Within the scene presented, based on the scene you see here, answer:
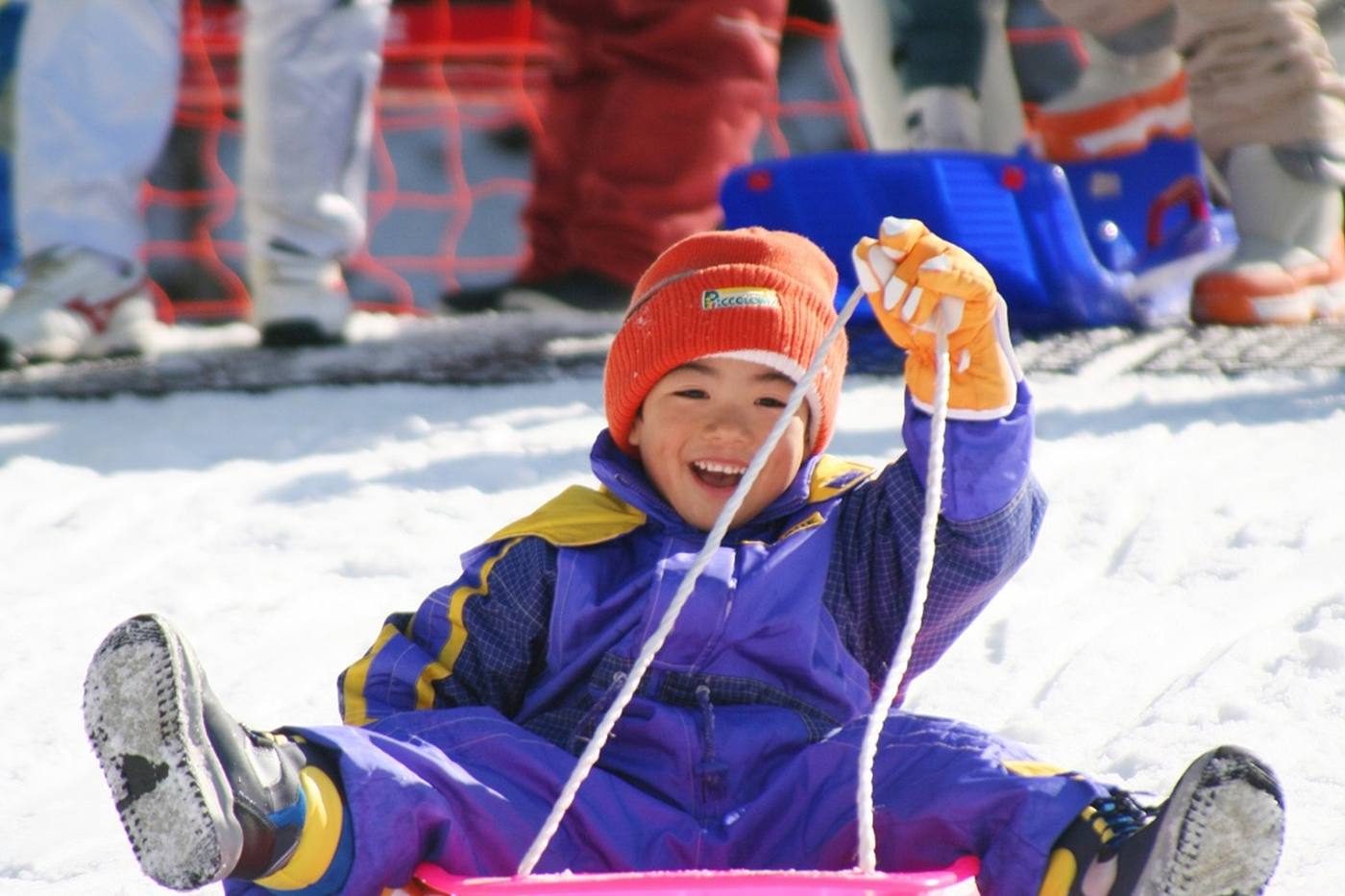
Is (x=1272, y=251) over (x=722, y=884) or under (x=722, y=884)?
under

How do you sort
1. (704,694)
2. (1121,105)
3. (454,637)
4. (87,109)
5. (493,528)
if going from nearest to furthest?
(704,694)
(454,637)
(493,528)
(87,109)
(1121,105)

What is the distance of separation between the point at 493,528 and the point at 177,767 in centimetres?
142

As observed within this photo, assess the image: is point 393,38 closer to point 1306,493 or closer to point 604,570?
point 1306,493

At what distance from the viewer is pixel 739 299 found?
69.0 inches

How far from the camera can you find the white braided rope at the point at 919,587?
1380mm

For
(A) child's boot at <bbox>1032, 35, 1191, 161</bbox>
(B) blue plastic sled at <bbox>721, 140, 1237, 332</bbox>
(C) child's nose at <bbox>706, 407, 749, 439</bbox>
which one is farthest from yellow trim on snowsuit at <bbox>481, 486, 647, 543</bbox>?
(A) child's boot at <bbox>1032, 35, 1191, 161</bbox>

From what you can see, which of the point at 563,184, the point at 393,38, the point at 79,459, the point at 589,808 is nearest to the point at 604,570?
the point at 589,808

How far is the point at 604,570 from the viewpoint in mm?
1704

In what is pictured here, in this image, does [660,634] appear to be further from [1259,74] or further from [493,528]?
[1259,74]

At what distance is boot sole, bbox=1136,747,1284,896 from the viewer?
49.1 inches

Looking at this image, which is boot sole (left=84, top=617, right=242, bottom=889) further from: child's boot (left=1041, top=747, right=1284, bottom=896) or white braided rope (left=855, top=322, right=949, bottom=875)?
child's boot (left=1041, top=747, right=1284, bottom=896)

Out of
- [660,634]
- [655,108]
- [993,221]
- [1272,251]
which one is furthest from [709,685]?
[655,108]

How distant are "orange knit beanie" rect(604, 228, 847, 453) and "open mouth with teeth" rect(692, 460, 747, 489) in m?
0.11

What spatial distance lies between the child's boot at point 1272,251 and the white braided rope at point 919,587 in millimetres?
2413
